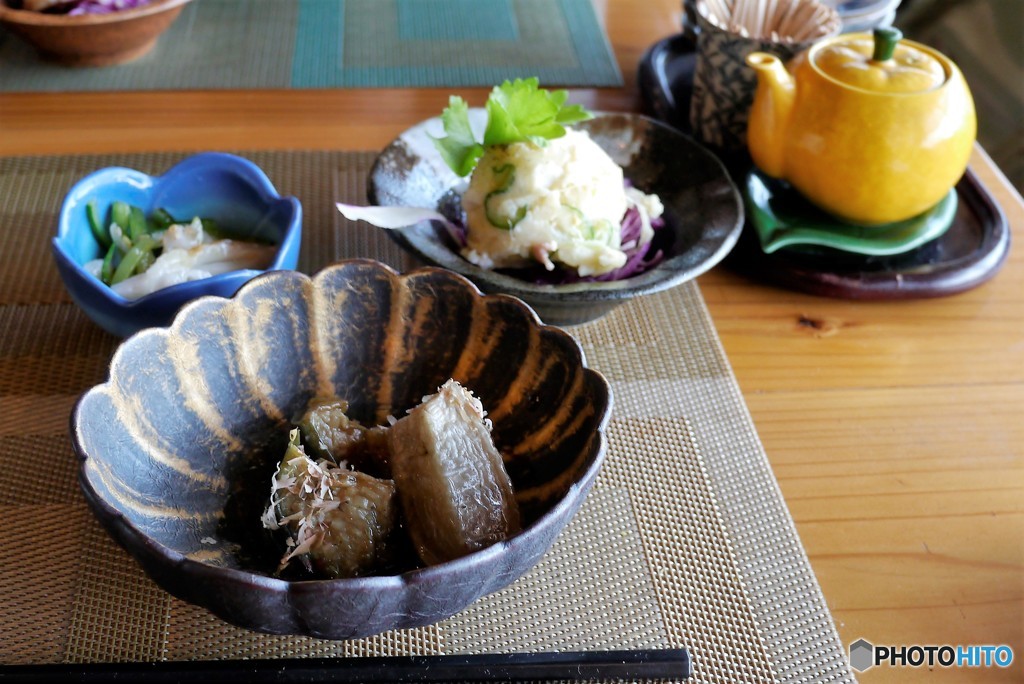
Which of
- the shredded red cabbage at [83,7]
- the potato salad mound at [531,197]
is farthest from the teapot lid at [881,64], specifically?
the shredded red cabbage at [83,7]

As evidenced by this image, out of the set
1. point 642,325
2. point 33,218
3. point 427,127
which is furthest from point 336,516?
point 33,218

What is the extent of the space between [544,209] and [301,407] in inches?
14.0

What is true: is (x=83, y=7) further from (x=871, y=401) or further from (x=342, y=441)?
(x=871, y=401)

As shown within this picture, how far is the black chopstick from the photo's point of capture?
601 millimetres

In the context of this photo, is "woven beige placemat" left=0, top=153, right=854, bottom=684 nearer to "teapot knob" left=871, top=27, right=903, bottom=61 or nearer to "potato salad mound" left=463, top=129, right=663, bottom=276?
"potato salad mound" left=463, top=129, right=663, bottom=276

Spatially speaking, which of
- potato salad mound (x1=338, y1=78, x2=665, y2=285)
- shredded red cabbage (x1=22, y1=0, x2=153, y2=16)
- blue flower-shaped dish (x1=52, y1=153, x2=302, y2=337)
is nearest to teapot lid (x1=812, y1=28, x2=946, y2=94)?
potato salad mound (x1=338, y1=78, x2=665, y2=285)

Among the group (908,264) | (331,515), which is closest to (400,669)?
(331,515)

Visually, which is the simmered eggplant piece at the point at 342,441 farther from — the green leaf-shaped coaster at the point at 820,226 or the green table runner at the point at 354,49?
the green table runner at the point at 354,49

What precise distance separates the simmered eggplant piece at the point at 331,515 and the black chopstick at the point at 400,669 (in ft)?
0.23

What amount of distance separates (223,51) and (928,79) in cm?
115

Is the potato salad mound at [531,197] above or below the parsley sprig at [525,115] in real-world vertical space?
below

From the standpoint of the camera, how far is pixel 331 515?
2.14ft

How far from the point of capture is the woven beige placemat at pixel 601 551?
0.69 metres

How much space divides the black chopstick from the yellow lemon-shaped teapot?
26.8 inches
